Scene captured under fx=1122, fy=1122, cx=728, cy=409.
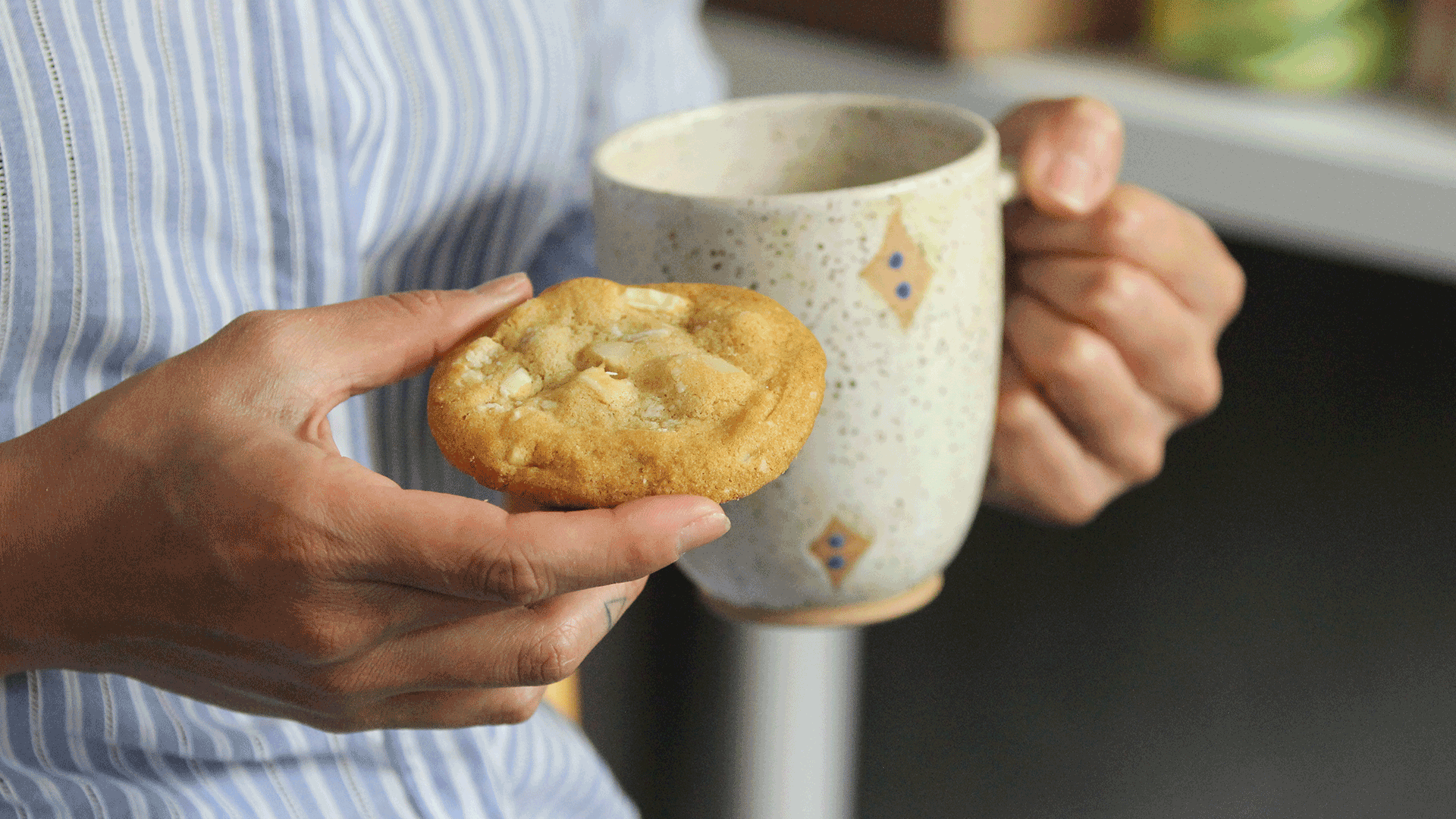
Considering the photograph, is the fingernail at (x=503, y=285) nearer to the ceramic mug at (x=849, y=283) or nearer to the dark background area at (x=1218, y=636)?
the ceramic mug at (x=849, y=283)

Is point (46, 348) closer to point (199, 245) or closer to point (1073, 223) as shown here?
point (199, 245)

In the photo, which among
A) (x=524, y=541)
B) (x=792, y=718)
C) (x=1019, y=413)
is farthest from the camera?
(x=792, y=718)

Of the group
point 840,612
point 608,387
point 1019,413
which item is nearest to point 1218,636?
point 1019,413

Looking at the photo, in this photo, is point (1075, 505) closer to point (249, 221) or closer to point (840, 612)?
point (840, 612)

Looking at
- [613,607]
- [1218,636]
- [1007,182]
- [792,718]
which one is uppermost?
[1007,182]

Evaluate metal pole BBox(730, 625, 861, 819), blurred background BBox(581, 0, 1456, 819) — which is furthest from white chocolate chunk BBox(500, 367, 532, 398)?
metal pole BBox(730, 625, 861, 819)

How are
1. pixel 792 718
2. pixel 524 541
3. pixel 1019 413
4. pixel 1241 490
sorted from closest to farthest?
pixel 524 541 → pixel 1019 413 → pixel 1241 490 → pixel 792 718

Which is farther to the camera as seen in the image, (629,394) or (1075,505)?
(1075,505)
